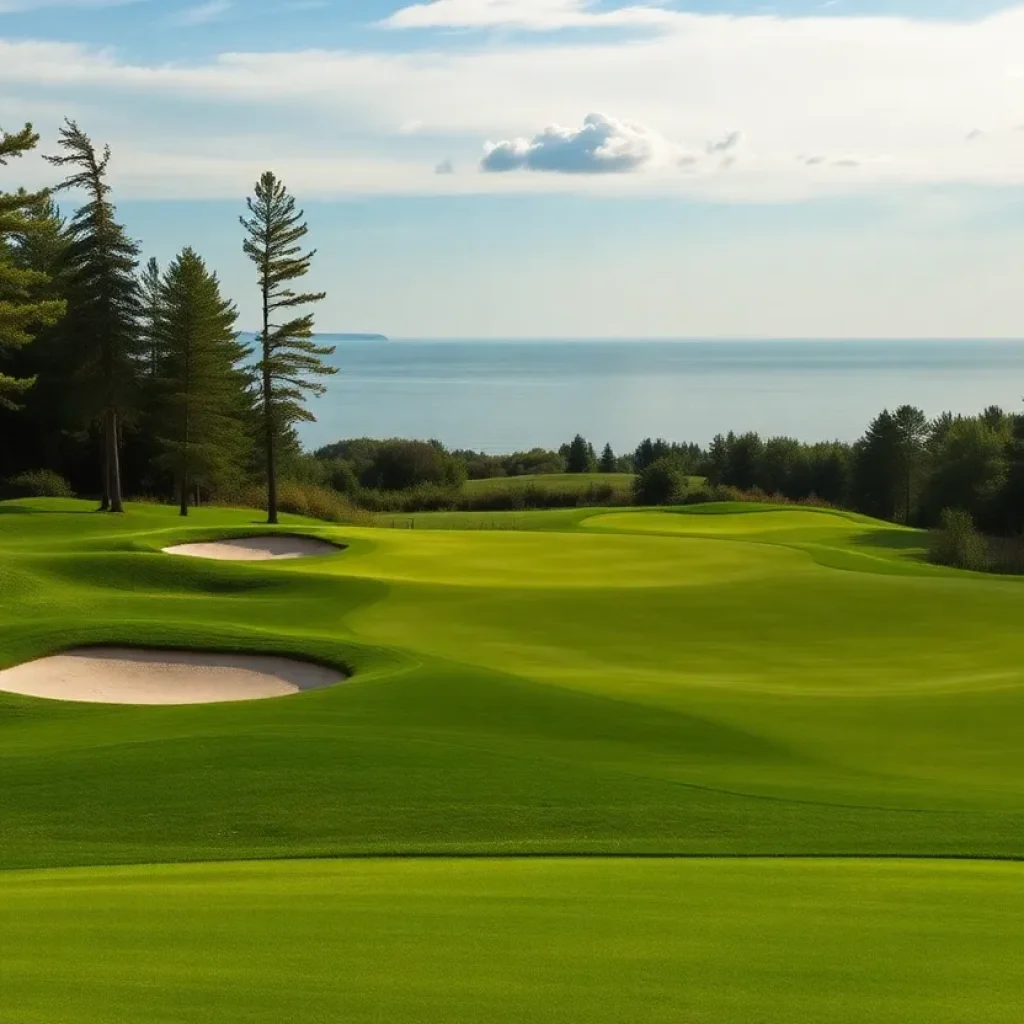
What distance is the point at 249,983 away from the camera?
6105mm

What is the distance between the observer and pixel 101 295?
39781mm

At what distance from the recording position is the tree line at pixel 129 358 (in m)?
39.7

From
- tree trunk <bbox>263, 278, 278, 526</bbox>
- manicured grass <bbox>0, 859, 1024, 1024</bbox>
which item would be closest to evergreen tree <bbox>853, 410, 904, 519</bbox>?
tree trunk <bbox>263, 278, 278, 526</bbox>

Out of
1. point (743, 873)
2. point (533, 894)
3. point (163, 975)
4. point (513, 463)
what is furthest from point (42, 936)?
point (513, 463)

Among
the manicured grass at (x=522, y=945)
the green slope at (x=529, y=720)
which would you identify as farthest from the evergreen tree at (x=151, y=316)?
the manicured grass at (x=522, y=945)

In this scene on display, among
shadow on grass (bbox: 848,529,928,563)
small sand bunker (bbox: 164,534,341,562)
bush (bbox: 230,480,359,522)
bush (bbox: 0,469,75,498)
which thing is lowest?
shadow on grass (bbox: 848,529,928,563)

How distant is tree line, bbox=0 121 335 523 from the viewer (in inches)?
1564

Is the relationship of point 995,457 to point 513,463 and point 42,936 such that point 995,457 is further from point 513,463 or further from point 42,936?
point 42,936

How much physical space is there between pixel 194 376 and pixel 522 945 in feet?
140

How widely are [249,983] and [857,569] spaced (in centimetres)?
2517

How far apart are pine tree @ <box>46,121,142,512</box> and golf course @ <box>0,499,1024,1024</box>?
52.7 feet

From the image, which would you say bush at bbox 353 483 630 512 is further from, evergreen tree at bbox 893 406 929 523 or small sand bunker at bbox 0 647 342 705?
small sand bunker at bbox 0 647 342 705

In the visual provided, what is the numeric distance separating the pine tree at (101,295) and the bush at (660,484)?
32.9 m

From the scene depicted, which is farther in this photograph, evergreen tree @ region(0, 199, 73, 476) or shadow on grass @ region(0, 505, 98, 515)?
evergreen tree @ region(0, 199, 73, 476)
